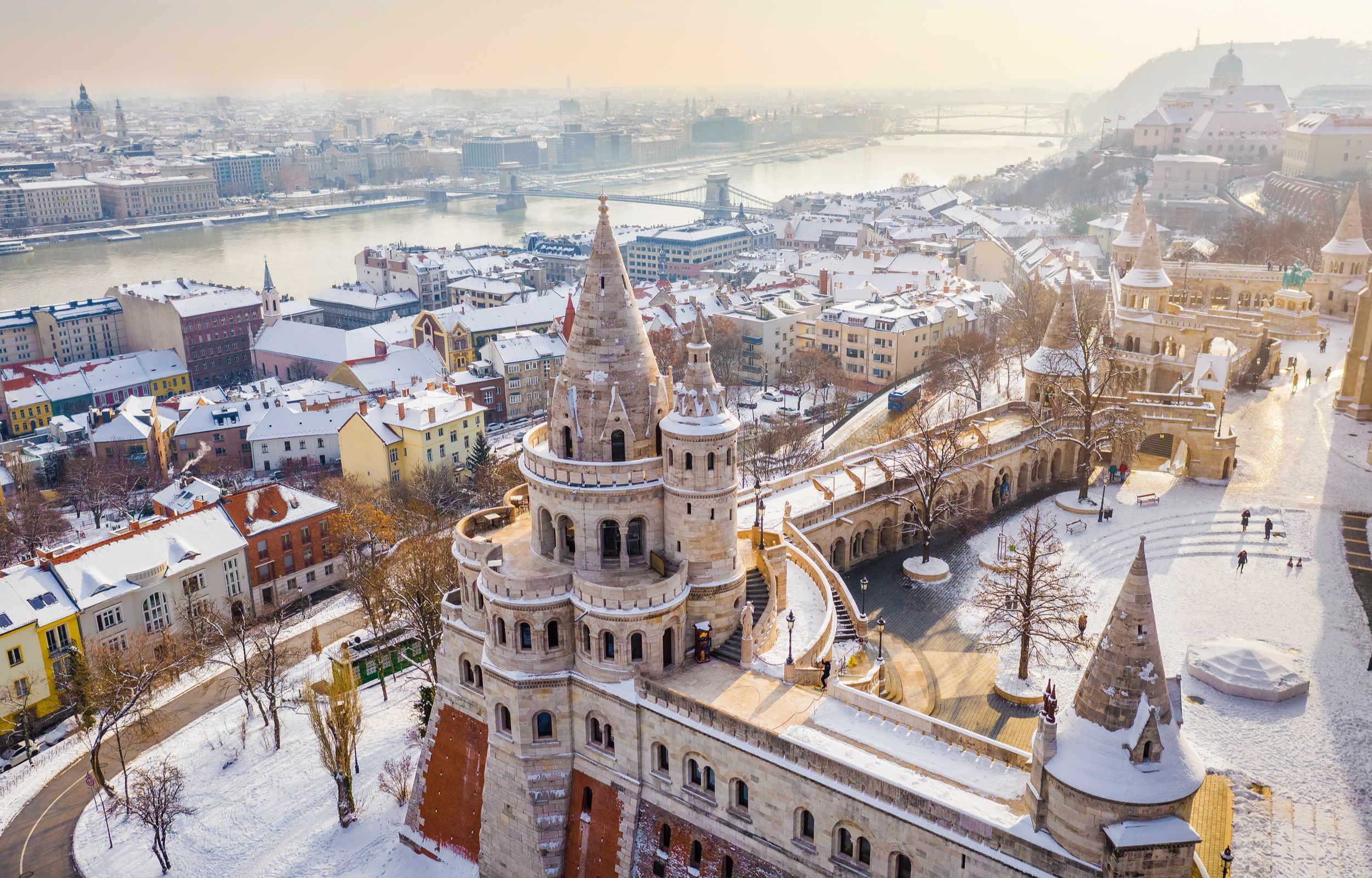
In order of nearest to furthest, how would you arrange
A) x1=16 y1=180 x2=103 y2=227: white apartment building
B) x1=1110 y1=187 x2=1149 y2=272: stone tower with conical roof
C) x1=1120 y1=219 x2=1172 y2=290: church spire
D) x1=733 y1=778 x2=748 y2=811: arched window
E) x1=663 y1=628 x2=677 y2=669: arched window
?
1. x1=733 y1=778 x2=748 y2=811: arched window
2. x1=663 y1=628 x2=677 y2=669: arched window
3. x1=1120 y1=219 x2=1172 y2=290: church spire
4. x1=1110 y1=187 x2=1149 y2=272: stone tower with conical roof
5. x1=16 y1=180 x2=103 y2=227: white apartment building

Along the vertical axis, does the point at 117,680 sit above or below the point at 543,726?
below

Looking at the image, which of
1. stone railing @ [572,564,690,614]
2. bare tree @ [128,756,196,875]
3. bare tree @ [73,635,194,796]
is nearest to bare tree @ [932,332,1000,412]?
stone railing @ [572,564,690,614]

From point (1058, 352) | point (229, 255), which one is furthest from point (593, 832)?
point (229, 255)

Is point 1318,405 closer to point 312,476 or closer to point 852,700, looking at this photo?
point 852,700

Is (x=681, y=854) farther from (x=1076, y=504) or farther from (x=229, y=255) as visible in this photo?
(x=229, y=255)

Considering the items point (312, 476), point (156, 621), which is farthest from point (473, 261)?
point (156, 621)

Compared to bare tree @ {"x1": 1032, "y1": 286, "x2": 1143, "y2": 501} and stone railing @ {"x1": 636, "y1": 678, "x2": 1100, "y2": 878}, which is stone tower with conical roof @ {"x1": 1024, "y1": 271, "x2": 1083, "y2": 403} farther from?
stone railing @ {"x1": 636, "y1": 678, "x2": 1100, "y2": 878}
